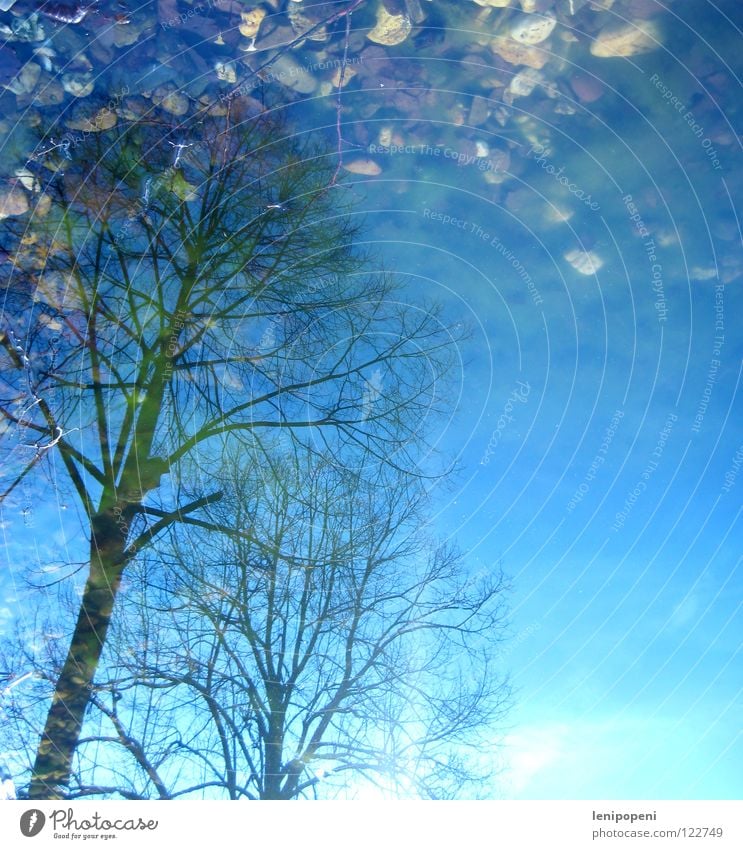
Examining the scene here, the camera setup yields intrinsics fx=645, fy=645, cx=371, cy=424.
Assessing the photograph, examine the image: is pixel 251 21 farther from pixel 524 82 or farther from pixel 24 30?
→ pixel 524 82

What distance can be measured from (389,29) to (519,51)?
0.41 meters

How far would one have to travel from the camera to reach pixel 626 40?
1.99m

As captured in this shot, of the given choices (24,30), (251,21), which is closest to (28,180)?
(24,30)

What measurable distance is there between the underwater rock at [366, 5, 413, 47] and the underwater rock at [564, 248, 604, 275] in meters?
0.86

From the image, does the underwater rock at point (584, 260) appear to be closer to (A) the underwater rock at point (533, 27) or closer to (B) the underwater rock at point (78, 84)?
(A) the underwater rock at point (533, 27)

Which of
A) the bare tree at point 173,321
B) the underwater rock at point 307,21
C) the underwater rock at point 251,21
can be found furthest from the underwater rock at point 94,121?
the underwater rock at point 307,21

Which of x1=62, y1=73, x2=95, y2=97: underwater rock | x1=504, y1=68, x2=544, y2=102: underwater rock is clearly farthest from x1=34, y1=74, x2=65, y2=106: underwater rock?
x1=504, y1=68, x2=544, y2=102: underwater rock

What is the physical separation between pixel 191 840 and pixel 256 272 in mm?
1646

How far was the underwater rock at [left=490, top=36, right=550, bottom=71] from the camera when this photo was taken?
Answer: 6.56ft

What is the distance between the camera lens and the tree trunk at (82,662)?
181 centimetres

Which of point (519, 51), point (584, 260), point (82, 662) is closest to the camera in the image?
point (82, 662)

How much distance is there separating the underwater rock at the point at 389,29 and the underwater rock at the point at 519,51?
27 centimetres

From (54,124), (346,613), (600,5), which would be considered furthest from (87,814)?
(600,5)

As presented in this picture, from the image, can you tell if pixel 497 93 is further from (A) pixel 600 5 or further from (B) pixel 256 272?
(B) pixel 256 272
